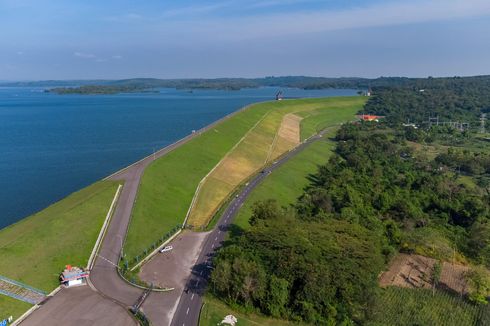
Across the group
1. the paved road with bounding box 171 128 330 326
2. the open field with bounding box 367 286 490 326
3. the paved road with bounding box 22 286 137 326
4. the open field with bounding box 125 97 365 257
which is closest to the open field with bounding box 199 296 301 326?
the paved road with bounding box 171 128 330 326

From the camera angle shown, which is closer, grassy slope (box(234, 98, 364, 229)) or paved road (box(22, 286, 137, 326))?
paved road (box(22, 286, 137, 326))

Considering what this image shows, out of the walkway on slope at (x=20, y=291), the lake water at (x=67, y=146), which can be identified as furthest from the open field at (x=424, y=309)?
the lake water at (x=67, y=146)

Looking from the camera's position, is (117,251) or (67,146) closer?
(117,251)

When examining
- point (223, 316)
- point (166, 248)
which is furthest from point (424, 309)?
point (166, 248)

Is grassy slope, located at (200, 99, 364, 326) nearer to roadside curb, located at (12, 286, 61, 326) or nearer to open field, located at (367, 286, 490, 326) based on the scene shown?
open field, located at (367, 286, 490, 326)

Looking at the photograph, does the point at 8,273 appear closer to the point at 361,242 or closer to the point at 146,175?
the point at 146,175

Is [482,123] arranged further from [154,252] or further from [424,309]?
[154,252]

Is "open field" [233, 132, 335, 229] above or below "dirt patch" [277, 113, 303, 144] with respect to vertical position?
below

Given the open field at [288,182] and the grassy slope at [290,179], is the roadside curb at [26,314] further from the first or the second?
the grassy slope at [290,179]
